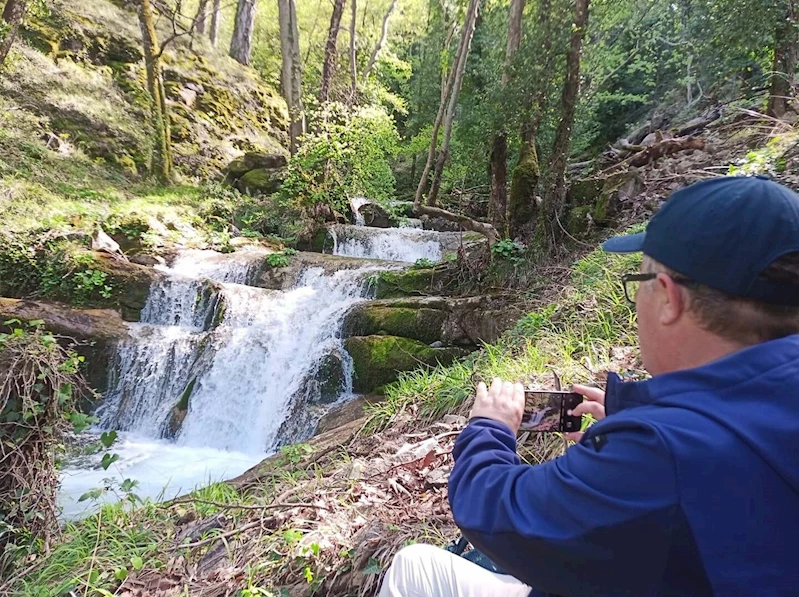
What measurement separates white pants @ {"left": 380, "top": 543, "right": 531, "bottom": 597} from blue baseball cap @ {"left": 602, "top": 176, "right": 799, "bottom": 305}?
3.48 feet

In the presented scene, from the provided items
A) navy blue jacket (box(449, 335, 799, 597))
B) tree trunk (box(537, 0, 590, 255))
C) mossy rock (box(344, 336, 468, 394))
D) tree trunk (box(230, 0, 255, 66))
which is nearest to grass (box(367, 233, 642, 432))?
mossy rock (box(344, 336, 468, 394))

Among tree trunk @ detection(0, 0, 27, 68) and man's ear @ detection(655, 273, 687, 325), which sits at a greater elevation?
tree trunk @ detection(0, 0, 27, 68)

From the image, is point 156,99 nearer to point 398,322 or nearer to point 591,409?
point 398,322

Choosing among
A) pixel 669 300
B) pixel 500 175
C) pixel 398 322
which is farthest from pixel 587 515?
pixel 500 175

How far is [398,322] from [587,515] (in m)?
6.47

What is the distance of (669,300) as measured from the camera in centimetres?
103

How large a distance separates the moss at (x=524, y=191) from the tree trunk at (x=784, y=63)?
2978 mm

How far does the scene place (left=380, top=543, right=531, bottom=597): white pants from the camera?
1.60m

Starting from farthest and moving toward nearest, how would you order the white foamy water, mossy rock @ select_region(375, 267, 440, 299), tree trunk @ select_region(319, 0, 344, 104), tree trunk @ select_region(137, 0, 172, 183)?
tree trunk @ select_region(319, 0, 344, 104) → tree trunk @ select_region(137, 0, 172, 183) → the white foamy water → mossy rock @ select_region(375, 267, 440, 299)

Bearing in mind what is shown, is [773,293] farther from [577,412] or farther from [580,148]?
[580,148]

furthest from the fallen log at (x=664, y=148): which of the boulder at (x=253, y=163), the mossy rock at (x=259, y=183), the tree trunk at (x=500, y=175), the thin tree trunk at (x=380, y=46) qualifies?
the thin tree trunk at (x=380, y=46)

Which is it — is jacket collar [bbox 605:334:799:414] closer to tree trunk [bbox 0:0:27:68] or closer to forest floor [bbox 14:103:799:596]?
forest floor [bbox 14:103:799:596]

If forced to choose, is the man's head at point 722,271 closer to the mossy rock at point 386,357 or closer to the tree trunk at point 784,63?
the mossy rock at point 386,357

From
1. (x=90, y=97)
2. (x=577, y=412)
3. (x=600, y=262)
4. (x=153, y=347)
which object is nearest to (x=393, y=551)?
(x=577, y=412)
